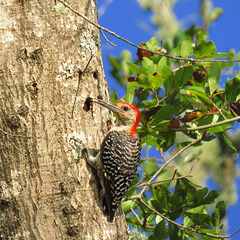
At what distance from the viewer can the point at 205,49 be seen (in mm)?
4008

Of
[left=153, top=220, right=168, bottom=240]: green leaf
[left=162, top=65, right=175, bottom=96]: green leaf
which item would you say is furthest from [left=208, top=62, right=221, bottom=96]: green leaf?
[left=153, top=220, right=168, bottom=240]: green leaf

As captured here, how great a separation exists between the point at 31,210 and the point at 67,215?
0.28 metres

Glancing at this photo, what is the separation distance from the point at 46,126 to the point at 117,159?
3.04ft

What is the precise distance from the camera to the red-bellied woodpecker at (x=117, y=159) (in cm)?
346

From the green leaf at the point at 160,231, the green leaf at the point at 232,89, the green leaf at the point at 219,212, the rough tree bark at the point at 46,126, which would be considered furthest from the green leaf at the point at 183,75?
the green leaf at the point at 160,231

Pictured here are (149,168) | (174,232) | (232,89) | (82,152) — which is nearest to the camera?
(82,152)

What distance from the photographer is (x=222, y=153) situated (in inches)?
219

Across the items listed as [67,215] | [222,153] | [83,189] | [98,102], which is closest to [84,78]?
[98,102]

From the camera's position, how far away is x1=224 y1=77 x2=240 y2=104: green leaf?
3.81m

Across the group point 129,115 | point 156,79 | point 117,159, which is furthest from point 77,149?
point 129,115

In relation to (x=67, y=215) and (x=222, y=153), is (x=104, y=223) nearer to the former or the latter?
(x=67, y=215)

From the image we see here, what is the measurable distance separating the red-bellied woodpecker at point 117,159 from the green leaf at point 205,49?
88 centimetres

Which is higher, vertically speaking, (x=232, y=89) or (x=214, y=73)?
(x=214, y=73)

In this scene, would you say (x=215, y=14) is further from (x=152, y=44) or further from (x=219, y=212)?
(x=219, y=212)
